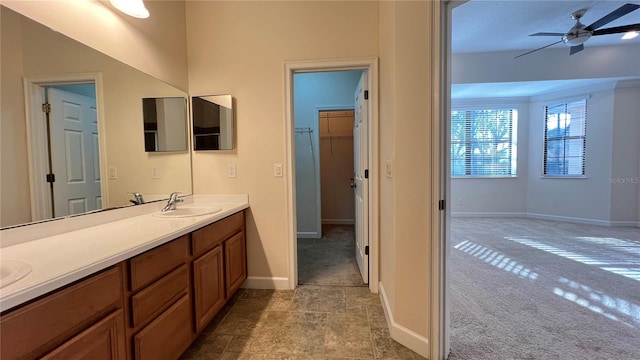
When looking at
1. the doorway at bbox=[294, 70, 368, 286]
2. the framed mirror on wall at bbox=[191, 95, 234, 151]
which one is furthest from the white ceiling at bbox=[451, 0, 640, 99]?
the framed mirror on wall at bbox=[191, 95, 234, 151]

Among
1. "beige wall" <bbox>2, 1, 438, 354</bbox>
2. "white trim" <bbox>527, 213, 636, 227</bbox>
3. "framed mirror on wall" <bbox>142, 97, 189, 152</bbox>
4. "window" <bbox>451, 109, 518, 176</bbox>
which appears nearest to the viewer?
"framed mirror on wall" <bbox>142, 97, 189, 152</bbox>

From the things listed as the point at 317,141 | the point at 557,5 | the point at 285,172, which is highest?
the point at 557,5

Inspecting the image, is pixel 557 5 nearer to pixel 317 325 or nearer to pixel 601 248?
pixel 601 248

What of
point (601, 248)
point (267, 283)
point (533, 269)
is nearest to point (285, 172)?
point (267, 283)

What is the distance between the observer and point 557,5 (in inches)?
118

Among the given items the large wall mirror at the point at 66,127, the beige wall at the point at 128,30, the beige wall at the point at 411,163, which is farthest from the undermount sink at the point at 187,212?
the beige wall at the point at 411,163

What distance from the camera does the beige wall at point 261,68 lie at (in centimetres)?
225

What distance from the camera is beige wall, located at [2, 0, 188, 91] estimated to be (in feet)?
4.51

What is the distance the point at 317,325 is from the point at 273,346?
13.7 inches

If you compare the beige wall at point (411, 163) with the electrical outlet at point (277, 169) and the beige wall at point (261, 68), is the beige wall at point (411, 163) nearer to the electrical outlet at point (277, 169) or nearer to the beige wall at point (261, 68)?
the beige wall at point (261, 68)

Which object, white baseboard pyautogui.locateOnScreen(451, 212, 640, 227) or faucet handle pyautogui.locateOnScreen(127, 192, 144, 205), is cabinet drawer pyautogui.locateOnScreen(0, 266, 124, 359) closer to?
faucet handle pyautogui.locateOnScreen(127, 192, 144, 205)

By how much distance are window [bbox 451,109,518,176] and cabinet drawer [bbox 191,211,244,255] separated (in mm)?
4880

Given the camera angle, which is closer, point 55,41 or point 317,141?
point 55,41

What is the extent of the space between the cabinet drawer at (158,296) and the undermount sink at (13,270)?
37 centimetres
